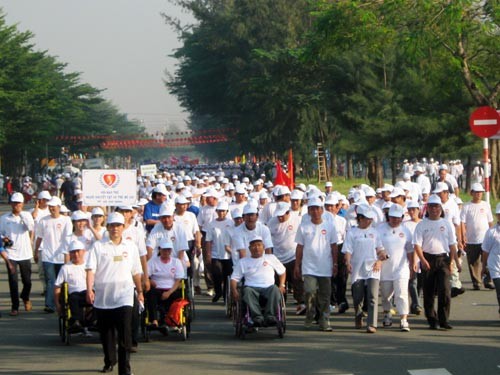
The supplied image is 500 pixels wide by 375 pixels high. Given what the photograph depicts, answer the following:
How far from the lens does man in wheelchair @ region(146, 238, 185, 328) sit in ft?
48.9

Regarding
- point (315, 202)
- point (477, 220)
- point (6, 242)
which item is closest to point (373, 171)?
point (477, 220)

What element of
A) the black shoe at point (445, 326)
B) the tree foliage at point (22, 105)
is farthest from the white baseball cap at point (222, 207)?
the tree foliage at point (22, 105)

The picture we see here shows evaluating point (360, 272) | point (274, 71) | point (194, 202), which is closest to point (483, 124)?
point (194, 202)

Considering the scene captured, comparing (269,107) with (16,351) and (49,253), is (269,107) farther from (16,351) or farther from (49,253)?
(16,351)

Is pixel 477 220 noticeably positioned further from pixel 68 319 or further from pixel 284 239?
pixel 68 319

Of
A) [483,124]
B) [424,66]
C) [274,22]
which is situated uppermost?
[274,22]

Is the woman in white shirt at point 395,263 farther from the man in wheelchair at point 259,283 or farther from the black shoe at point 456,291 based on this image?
the black shoe at point 456,291

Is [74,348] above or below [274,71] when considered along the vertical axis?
below

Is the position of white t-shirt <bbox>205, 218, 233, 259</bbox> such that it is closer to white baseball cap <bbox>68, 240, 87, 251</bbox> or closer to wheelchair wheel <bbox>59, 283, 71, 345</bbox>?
white baseball cap <bbox>68, 240, 87, 251</bbox>

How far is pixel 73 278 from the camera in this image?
14.9m

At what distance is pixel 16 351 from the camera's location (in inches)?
560

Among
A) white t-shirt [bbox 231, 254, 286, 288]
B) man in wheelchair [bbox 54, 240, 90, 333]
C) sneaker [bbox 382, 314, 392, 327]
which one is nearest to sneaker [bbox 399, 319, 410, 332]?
sneaker [bbox 382, 314, 392, 327]

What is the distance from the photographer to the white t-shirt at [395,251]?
15.5 m

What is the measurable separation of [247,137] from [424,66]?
3878 centimetres
